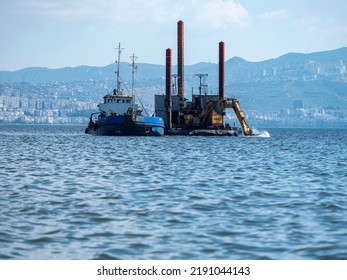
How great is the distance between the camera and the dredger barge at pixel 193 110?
4343 inches

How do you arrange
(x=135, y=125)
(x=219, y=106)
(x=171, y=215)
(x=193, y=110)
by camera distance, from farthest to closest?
1. (x=193, y=110)
2. (x=219, y=106)
3. (x=135, y=125)
4. (x=171, y=215)

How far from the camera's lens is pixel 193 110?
375 ft

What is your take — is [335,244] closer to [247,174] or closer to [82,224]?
[82,224]

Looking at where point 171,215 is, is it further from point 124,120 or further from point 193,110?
point 193,110

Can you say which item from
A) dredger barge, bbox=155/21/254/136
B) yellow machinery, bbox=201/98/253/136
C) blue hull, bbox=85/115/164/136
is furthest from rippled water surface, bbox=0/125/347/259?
dredger barge, bbox=155/21/254/136

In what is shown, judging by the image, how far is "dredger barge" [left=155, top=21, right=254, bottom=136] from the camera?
362 feet

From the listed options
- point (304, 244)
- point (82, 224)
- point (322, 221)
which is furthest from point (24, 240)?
point (322, 221)

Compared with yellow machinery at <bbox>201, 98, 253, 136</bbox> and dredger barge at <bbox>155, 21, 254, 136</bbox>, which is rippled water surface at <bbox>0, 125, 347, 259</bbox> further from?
dredger barge at <bbox>155, 21, 254, 136</bbox>

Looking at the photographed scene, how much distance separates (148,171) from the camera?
1574 inches

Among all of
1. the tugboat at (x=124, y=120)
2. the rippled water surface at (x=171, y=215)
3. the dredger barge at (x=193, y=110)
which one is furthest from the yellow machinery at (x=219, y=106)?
the rippled water surface at (x=171, y=215)

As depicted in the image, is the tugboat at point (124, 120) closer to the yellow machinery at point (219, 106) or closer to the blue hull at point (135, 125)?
the blue hull at point (135, 125)

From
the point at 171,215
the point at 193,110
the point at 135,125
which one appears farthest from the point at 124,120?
the point at 171,215

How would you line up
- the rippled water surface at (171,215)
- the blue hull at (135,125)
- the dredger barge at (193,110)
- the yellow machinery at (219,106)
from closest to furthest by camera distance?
the rippled water surface at (171,215) → the blue hull at (135,125) → the yellow machinery at (219,106) → the dredger barge at (193,110)

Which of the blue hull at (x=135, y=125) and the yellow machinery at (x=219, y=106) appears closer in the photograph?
the blue hull at (x=135, y=125)
